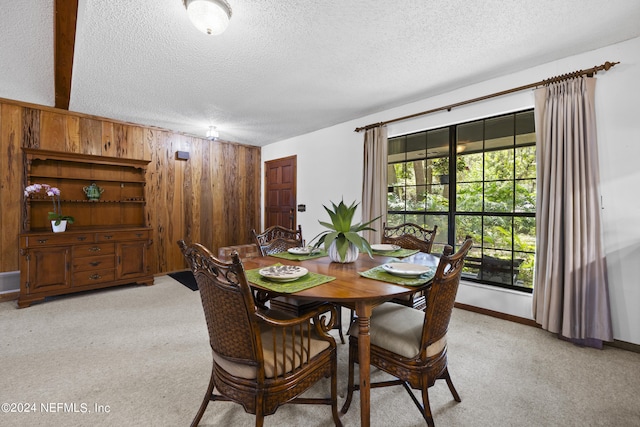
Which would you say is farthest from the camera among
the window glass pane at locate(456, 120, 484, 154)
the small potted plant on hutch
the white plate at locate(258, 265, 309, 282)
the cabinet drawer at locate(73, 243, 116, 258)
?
the cabinet drawer at locate(73, 243, 116, 258)

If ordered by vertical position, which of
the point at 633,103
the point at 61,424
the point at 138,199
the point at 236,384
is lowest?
the point at 61,424

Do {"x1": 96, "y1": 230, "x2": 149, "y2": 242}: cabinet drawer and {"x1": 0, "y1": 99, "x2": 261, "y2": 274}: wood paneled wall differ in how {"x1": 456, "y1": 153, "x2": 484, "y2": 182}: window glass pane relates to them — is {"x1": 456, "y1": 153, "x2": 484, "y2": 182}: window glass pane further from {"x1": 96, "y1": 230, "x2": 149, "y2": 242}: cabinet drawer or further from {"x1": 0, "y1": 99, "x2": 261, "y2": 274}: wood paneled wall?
{"x1": 96, "y1": 230, "x2": 149, "y2": 242}: cabinet drawer

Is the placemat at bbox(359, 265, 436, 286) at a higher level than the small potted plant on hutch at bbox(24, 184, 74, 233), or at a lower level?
lower

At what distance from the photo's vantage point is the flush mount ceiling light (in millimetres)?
1688

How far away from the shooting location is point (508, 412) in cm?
157

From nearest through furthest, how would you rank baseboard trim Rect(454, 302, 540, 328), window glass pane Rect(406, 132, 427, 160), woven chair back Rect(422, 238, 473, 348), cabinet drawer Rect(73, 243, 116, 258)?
woven chair back Rect(422, 238, 473, 348) < baseboard trim Rect(454, 302, 540, 328) < cabinet drawer Rect(73, 243, 116, 258) < window glass pane Rect(406, 132, 427, 160)

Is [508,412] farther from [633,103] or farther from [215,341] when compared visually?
[633,103]

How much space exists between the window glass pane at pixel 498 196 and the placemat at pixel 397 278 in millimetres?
1824

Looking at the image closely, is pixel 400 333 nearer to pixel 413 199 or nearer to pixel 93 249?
pixel 413 199

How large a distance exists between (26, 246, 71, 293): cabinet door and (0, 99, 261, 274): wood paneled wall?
0.71m

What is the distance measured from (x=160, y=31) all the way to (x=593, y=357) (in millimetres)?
4144

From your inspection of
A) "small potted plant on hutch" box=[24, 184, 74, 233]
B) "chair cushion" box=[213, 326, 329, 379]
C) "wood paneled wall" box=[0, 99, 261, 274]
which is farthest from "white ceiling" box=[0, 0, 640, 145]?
"chair cushion" box=[213, 326, 329, 379]

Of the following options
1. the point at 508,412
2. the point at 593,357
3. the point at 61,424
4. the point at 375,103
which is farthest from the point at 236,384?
the point at 375,103

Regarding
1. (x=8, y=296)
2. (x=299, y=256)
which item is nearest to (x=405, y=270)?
(x=299, y=256)
